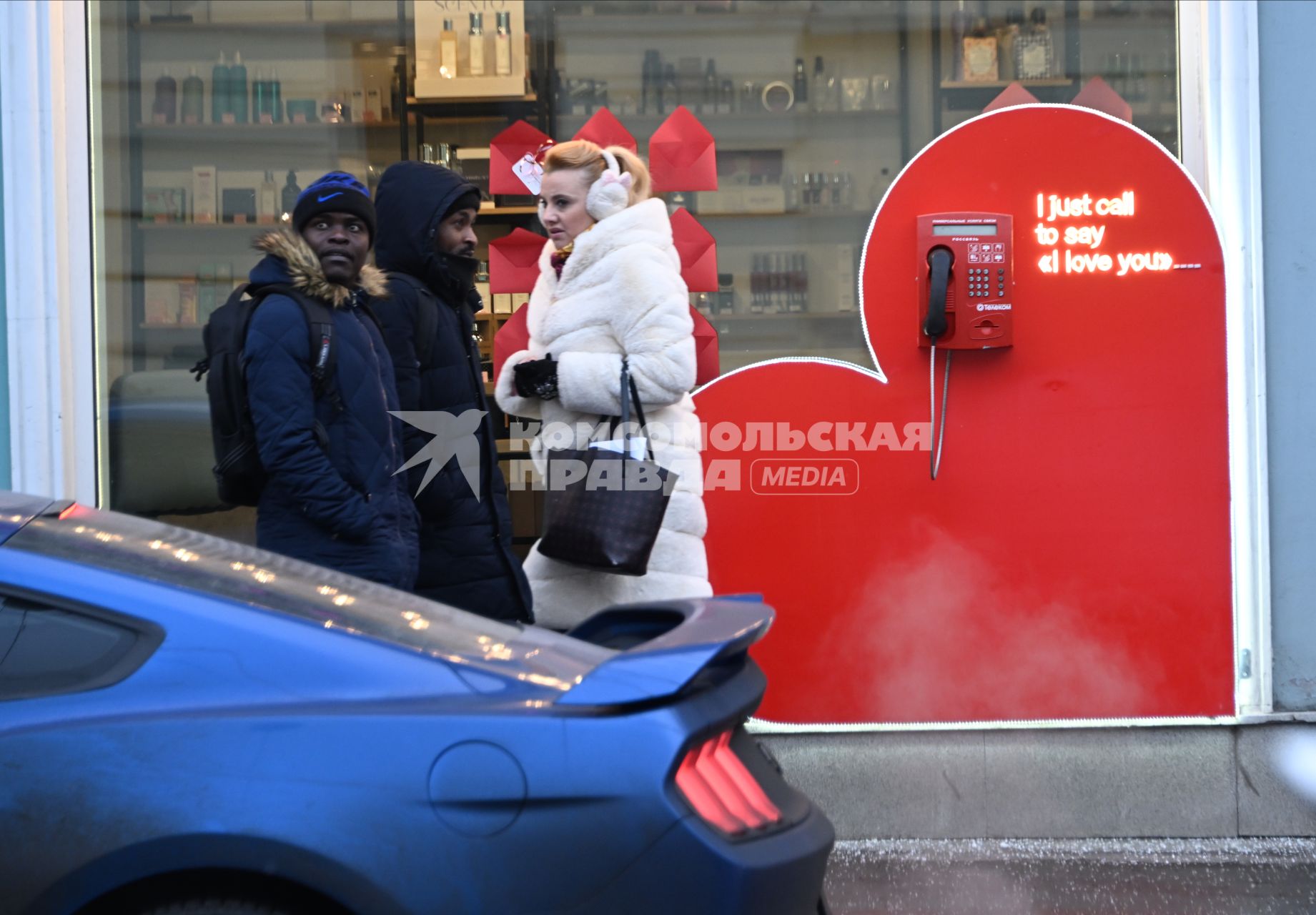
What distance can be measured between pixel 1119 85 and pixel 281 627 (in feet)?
13.3

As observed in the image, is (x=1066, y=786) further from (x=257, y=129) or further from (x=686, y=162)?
(x=257, y=129)

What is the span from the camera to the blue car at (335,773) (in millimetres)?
2254

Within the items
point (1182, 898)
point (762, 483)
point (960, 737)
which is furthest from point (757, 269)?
point (1182, 898)

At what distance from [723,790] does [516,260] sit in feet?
10.8

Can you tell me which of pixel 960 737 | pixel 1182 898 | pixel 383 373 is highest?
pixel 383 373

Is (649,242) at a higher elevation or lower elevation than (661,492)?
higher

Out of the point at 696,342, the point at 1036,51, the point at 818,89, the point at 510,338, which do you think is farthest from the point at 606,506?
the point at 1036,51

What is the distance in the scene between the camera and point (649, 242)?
443 centimetres

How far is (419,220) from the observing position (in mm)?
4242

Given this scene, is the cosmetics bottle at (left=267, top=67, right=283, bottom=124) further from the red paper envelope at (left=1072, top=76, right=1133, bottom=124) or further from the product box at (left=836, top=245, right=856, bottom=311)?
the red paper envelope at (left=1072, top=76, right=1133, bottom=124)

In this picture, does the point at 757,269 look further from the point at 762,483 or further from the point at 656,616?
the point at 656,616

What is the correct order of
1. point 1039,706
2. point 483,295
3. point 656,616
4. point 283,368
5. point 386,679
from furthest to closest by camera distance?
point 483,295, point 1039,706, point 283,368, point 656,616, point 386,679

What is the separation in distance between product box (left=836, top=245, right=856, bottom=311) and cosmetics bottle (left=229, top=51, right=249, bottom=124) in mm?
2338

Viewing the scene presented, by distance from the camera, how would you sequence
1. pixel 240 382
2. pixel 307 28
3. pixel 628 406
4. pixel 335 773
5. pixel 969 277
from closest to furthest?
1. pixel 335 773
2. pixel 240 382
3. pixel 628 406
4. pixel 969 277
5. pixel 307 28
